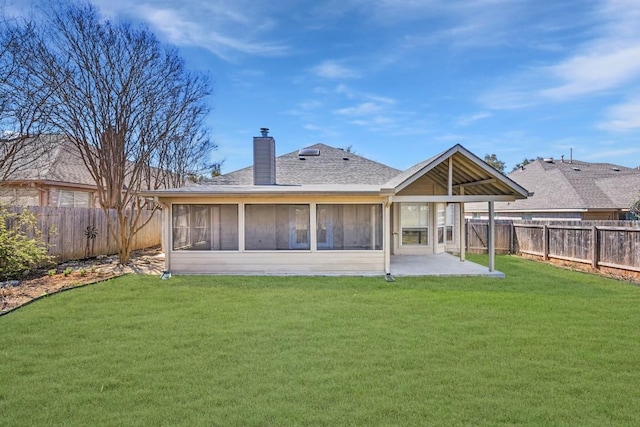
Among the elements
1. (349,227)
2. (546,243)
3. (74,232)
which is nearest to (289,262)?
(349,227)

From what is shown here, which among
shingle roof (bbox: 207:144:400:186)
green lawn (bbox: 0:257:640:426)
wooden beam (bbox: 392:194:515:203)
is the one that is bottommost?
green lawn (bbox: 0:257:640:426)

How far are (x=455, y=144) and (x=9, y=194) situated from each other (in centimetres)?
1566

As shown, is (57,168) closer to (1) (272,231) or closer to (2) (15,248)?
(2) (15,248)

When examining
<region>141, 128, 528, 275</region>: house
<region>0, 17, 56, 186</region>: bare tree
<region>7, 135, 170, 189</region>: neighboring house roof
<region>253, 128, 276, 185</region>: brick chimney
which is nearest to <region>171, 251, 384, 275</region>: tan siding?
<region>141, 128, 528, 275</region>: house

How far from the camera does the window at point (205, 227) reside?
1071 cm

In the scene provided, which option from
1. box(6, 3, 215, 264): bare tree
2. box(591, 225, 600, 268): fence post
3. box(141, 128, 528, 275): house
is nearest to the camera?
box(141, 128, 528, 275): house

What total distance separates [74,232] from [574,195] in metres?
21.6

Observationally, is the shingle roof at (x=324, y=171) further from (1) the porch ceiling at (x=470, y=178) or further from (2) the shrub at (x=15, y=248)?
(2) the shrub at (x=15, y=248)

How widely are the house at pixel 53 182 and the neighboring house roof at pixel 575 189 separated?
2055cm

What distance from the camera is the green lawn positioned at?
338 cm

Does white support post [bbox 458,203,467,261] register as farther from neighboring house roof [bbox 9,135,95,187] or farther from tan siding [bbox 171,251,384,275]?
neighboring house roof [bbox 9,135,95,187]

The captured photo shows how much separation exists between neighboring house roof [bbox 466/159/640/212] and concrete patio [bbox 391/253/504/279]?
30.6ft

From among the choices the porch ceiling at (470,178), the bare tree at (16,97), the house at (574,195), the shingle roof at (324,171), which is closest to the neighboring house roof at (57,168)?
the bare tree at (16,97)

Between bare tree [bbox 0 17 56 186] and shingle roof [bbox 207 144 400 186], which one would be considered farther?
shingle roof [bbox 207 144 400 186]
